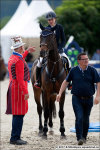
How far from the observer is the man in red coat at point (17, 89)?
26.7ft

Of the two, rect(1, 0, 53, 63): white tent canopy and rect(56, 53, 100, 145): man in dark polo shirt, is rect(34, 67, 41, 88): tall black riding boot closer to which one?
rect(56, 53, 100, 145): man in dark polo shirt

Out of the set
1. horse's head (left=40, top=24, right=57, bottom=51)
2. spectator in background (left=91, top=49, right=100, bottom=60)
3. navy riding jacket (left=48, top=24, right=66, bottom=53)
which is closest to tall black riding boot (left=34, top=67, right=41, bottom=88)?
navy riding jacket (left=48, top=24, right=66, bottom=53)

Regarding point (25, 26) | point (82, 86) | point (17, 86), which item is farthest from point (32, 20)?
→ point (82, 86)

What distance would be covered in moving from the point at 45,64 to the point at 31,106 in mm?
5569

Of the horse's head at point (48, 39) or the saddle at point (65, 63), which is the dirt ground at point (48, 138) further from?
the horse's head at point (48, 39)

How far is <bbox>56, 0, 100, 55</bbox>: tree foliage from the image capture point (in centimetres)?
4041

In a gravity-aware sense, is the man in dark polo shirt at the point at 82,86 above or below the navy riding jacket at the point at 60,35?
below

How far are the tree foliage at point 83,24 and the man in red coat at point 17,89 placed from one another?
31.6m

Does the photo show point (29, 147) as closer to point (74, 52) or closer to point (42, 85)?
point (42, 85)

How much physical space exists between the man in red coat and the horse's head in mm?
835

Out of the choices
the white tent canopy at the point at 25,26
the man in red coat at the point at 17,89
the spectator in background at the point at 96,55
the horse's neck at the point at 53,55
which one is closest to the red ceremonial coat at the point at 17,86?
the man in red coat at the point at 17,89

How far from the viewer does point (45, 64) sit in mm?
9805

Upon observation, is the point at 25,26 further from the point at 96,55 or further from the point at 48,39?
the point at 48,39

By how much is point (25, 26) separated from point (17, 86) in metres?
26.9
